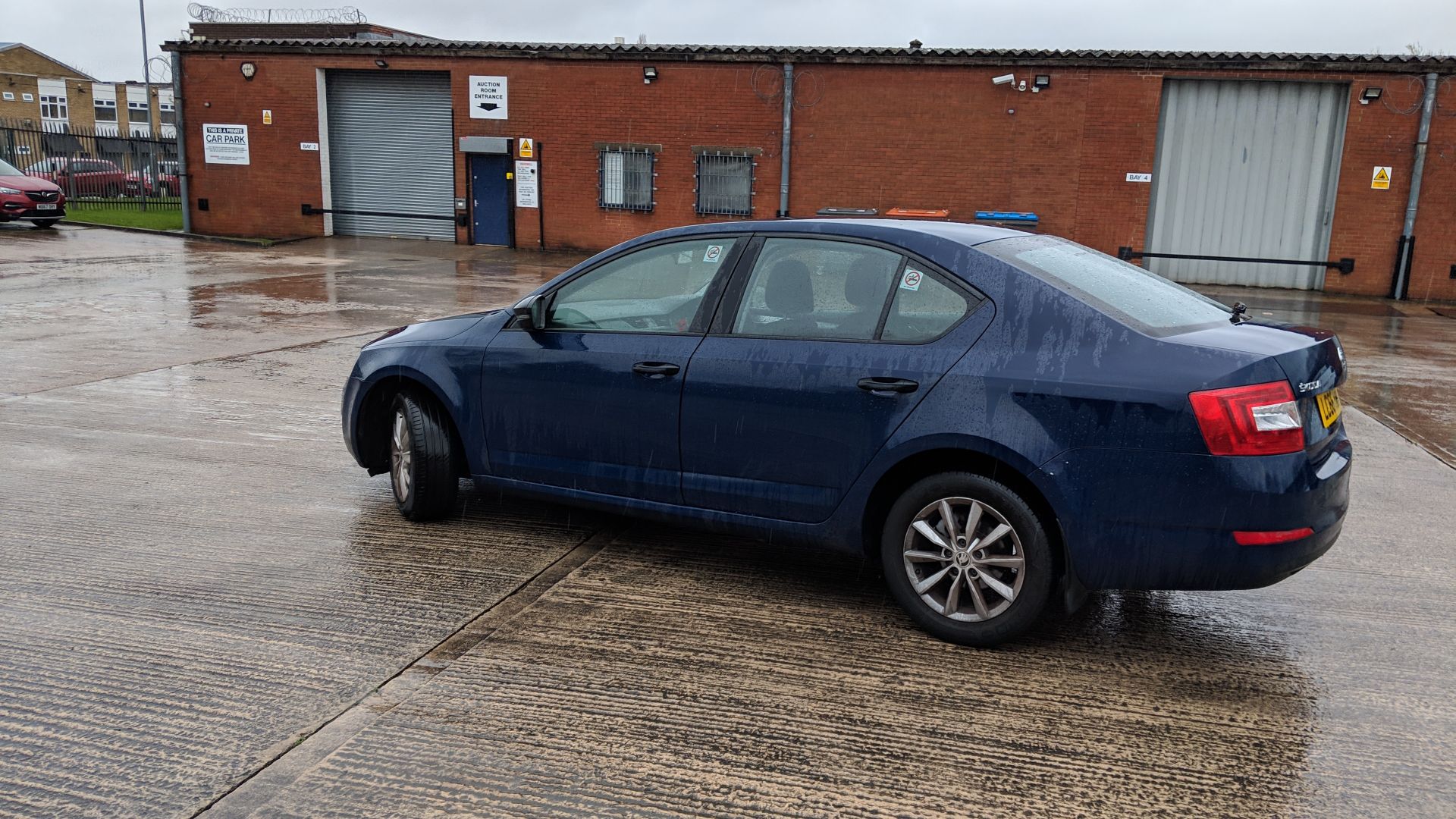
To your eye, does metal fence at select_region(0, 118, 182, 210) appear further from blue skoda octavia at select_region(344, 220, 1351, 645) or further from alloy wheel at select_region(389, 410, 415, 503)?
blue skoda octavia at select_region(344, 220, 1351, 645)

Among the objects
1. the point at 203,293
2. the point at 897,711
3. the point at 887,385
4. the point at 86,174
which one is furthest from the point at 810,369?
the point at 86,174

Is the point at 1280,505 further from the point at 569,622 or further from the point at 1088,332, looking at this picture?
the point at 569,622

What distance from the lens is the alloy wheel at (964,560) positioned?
12.8 feet

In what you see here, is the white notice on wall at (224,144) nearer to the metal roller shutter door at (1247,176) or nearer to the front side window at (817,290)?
the metal roller shutter door at (1247,176)

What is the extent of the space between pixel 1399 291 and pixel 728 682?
2063 cm

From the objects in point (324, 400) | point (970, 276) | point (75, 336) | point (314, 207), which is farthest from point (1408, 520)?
point (314, 207)

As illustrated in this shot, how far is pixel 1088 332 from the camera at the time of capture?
3.84 meters

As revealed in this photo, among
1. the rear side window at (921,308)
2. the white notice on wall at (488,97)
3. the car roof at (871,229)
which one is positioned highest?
the white notice on wall at (488,97)

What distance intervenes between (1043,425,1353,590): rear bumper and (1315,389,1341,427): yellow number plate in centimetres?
13

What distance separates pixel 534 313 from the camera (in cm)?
500

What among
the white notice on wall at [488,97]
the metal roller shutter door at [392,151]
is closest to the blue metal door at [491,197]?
the metal roller shutter door at [392,151]

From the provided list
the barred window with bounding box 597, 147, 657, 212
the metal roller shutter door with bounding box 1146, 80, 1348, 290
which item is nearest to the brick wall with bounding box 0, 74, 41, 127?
the barred window with bounding box 597, 147, 657, 212

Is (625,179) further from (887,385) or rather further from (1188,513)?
(1188,513)

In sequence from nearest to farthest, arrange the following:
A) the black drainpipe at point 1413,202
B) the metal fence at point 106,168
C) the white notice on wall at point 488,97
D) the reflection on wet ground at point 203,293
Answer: the reflection on wet ground at point 203,293 → the black drainpipe at point 1413,202 → the white notice on wall at point 488,97 → the metal fence at point 106,168
